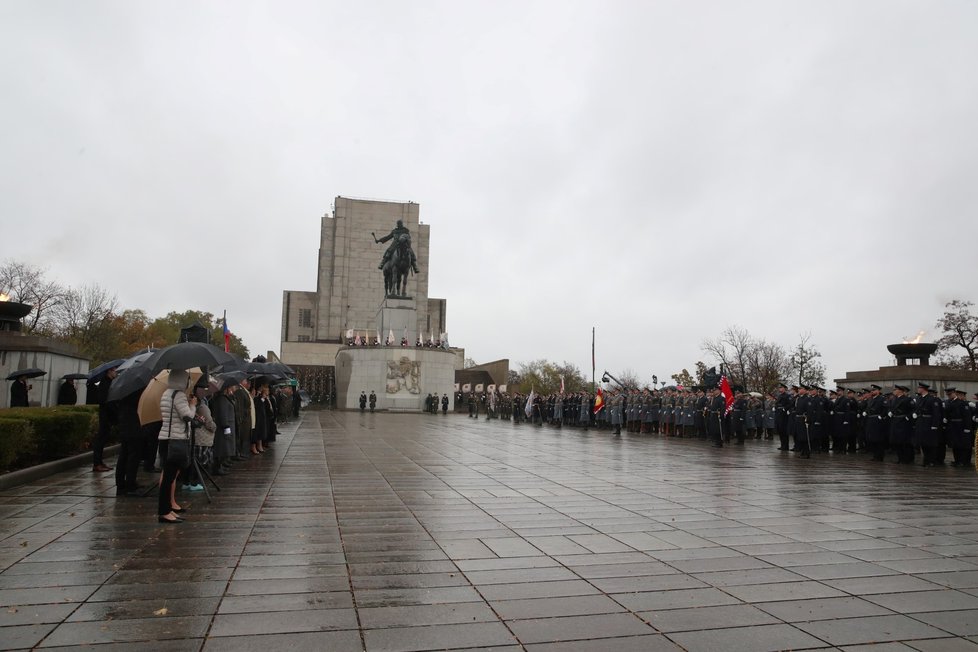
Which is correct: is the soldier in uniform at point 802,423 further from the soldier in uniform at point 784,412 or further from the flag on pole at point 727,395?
the flag on pole at point 727,395

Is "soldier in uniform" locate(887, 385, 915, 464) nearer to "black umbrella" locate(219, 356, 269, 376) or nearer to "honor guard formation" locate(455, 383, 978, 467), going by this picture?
"honor guard formation" locate(455, 383, 978, 467)

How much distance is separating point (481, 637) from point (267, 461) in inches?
419

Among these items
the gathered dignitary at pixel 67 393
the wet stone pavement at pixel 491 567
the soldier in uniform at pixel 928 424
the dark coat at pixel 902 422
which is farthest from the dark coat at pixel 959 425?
the gathered dignitary at pixel 67 393

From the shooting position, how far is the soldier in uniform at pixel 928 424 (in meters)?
15.0

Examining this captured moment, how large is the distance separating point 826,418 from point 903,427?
9.66ft

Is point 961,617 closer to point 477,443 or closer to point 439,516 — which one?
point 439,516

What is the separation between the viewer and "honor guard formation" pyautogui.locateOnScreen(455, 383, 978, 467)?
15.2 meters

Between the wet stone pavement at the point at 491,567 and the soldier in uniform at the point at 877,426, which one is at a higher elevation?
the soldier in uniform at the point at 877,426

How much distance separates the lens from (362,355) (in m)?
44.6

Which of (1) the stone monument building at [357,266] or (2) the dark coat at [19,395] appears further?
(1) the stone monument building at [357,266]

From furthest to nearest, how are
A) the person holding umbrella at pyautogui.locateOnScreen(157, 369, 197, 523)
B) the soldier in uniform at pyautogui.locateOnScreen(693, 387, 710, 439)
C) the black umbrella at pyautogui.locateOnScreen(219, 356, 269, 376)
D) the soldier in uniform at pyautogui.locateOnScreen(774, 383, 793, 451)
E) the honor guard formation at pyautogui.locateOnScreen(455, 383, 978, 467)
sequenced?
1. the soldier in uniform at pyautogui.locateOnScreen(693, 387, 710, 439)
2. the soldier in uniform at pyautogui.locateOnScreen(774, 383, 793, 451)
3. the honor guard formation at pyautogui.locateOnScreen(455, 383, 978, 467)
4. the black umbrella at pyautogui.locateOnScreen(219, 356, 269, 376)
5. the person holding umbrella at pyautogui.locateOnScreen(157, 369, 197, 523)

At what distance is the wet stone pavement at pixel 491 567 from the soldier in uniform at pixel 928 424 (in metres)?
4.51

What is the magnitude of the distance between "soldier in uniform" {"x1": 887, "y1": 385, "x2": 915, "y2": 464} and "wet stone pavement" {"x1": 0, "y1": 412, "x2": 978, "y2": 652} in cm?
497

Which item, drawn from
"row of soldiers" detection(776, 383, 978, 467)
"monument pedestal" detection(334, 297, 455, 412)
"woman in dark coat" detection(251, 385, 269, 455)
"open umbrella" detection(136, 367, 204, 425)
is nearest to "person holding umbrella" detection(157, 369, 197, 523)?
"open umbrella" detection(136, 367, 204, 425)
